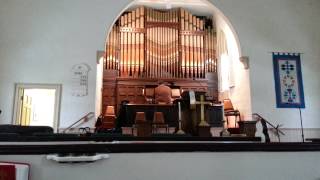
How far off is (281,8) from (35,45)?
6.19 metres

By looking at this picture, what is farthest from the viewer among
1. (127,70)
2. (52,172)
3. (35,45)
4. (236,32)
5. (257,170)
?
(127,70)

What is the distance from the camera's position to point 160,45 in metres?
10.4

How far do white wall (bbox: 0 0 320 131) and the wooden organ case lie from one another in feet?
9.40

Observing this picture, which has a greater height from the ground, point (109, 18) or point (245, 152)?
point (109, 18)

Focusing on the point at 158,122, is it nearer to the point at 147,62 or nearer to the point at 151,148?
the point at 147,62

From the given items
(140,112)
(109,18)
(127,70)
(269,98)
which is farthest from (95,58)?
(269,98)

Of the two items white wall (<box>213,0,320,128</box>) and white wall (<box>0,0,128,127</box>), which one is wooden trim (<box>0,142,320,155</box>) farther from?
white wall (<box>213,0,320,128</box>)

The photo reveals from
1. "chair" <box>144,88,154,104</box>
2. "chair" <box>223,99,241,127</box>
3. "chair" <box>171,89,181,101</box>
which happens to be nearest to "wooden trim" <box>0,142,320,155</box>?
"chair" <box>223,99,241,127</box>

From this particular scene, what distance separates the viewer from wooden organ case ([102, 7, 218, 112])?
9992 millimetres

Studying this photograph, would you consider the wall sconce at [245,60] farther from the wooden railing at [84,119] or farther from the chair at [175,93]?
the wooden railing at [84,119]

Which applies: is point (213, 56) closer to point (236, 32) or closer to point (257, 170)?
point (236, 32)

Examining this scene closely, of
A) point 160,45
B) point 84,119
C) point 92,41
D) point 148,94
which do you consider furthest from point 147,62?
point 84,119

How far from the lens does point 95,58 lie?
23.0ft

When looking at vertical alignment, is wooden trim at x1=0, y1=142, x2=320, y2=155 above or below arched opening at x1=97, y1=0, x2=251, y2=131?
below
